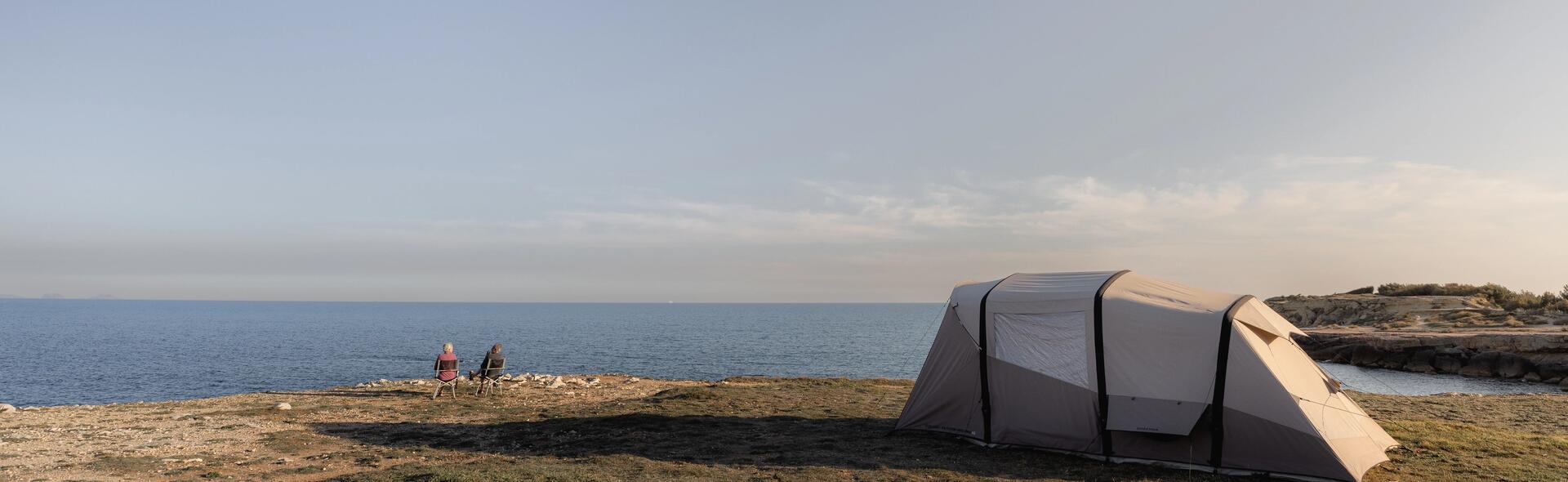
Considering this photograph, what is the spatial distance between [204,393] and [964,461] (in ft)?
121

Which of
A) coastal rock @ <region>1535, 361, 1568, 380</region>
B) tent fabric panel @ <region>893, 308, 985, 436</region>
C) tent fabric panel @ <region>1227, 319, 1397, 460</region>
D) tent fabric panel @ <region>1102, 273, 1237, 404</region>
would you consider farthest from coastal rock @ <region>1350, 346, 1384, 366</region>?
tent fabric panel @ <region>893, 308, 985, 436</region>

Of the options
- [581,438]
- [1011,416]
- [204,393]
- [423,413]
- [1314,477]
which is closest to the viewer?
[1314,477]

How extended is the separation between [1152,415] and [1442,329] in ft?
151

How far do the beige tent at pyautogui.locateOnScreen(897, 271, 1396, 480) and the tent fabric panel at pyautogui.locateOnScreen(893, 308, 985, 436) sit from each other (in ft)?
0.09

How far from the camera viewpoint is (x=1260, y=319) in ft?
34.3

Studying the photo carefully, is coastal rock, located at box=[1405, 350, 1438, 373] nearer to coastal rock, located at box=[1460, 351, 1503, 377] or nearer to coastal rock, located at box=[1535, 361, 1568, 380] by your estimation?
coastal rock, located at box=[1460, 351, 1503, 377]

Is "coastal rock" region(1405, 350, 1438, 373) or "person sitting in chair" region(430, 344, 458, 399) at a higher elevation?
"person sitting in chair" region(430, 344, 458, 399)

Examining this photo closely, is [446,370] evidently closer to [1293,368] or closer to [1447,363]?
[1293,368]

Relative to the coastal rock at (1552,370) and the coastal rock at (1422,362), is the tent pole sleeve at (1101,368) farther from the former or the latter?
the coastal rock at (1422,362)

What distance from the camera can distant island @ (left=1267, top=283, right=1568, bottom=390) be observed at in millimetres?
31625

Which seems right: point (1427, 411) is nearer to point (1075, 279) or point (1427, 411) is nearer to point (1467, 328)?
point (1075, 279)

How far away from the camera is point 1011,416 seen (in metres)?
11.6

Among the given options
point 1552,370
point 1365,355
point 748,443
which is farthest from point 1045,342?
point 1365,355

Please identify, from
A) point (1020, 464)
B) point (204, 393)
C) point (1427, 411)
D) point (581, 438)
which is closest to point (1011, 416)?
point (1020, 464)
